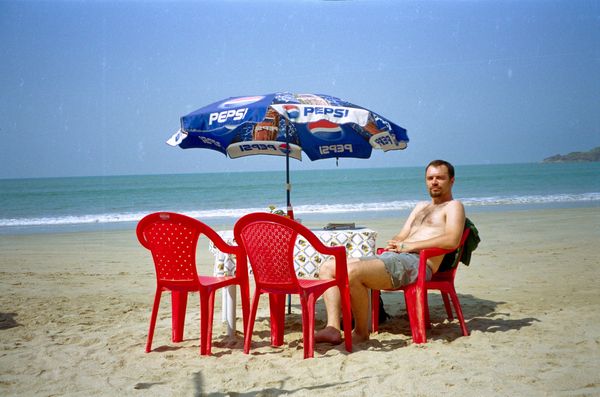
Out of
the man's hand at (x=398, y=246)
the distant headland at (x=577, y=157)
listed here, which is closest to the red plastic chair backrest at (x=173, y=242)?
the man's hand at (x=398, y=246)

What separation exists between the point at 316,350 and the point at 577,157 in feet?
270

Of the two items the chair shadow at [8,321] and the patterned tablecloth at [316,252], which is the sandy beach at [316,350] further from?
the patterned tablecloth at [316,252]

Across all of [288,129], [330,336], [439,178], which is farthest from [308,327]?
[288,129]

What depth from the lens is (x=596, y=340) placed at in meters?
3.96

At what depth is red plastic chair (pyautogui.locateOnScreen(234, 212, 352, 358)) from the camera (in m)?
3.68

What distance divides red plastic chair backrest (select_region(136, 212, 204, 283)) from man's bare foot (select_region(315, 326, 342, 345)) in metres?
0.94

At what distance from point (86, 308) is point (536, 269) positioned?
5299 millimetres

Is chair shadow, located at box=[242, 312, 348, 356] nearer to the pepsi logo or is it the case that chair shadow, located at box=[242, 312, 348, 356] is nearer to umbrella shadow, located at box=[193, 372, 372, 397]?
umbrella shadow, located at box=[193, 372, 372, 397]

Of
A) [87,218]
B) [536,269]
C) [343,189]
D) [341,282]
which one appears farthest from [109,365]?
[343,189]

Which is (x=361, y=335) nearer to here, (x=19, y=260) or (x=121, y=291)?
(x=121, y=291)

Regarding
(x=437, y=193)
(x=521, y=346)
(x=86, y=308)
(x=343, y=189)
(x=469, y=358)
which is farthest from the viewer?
(x=343, y=189)

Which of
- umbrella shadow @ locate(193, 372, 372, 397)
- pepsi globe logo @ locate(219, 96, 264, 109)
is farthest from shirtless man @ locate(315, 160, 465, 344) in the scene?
pepsi globe logo @ locate(219, 96, 264, 109)

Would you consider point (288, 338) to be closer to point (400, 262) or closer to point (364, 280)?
point (364, 280)

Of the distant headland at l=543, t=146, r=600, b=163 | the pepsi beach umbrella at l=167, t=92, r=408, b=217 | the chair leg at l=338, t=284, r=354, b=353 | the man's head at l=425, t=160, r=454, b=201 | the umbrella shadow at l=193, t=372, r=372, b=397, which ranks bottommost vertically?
the umbrella shadow at l=193, t=372, r=372, b=397
